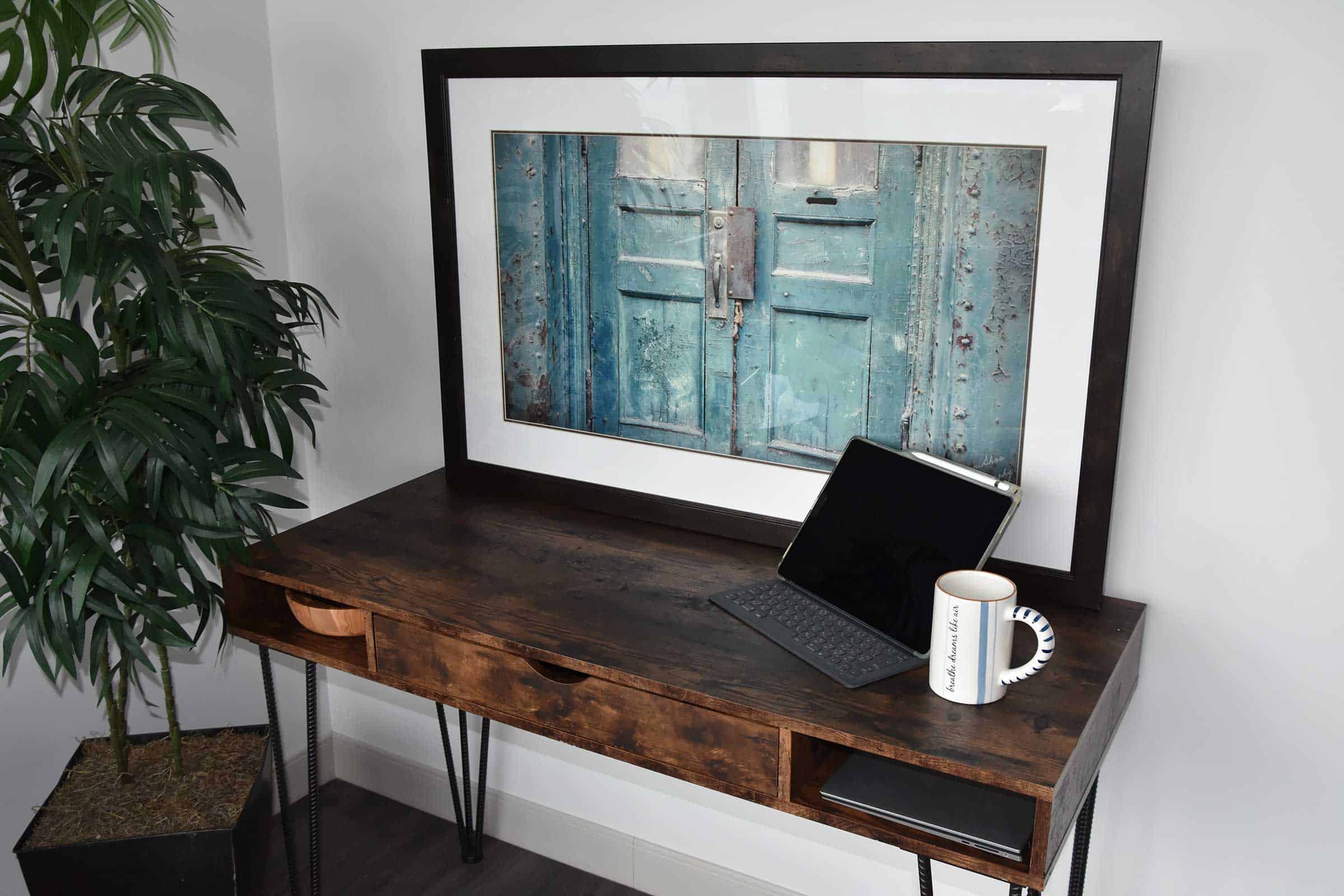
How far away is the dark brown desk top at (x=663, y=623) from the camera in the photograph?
3.86 ft

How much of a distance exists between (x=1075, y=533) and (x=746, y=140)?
686 mm

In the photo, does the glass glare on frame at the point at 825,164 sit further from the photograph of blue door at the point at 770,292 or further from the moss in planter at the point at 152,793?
the moss in planter at the point at 152,793

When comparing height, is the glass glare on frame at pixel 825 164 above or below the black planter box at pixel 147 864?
above

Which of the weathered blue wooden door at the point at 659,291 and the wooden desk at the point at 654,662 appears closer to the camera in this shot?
the wooden desk at the point at 654,662

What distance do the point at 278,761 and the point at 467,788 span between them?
415 mm

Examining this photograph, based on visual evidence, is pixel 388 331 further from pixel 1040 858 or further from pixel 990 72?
pixel 1040 858

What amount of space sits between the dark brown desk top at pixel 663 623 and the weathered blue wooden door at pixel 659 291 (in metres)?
0.18

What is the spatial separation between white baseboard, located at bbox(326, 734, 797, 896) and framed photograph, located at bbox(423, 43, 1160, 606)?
709 millimetres

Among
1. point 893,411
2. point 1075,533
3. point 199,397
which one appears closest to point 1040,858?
point 1075,533

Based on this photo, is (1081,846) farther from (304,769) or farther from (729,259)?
(304,769)

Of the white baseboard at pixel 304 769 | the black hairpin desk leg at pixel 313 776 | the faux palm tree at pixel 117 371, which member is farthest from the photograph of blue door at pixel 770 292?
the white baseboard at pixel 304 769

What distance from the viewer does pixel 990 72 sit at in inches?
53.4

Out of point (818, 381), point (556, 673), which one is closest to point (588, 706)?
point (556, 673)

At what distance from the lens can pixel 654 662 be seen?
1.32 meters
